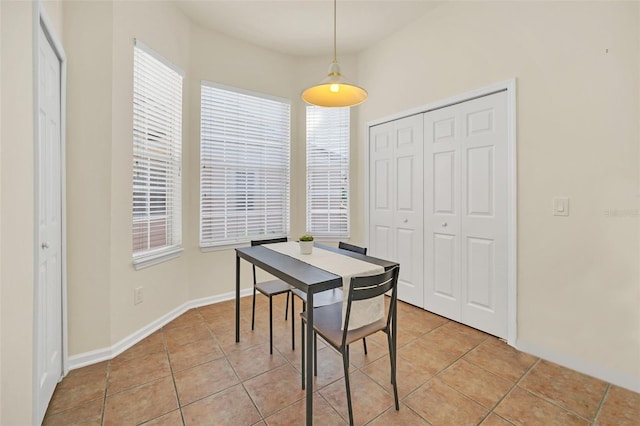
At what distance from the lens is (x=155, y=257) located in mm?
2598

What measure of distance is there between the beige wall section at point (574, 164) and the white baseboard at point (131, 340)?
3203 millimetres

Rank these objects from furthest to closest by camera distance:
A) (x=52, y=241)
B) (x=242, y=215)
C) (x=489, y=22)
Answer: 1. (x=242, y=215)
2. (x=489, y=22)
3. (x=52, y=241)

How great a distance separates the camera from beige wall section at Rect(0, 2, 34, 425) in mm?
1110

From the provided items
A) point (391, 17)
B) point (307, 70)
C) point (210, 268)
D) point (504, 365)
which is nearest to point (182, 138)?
point (210, 268)

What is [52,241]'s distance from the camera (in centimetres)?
175

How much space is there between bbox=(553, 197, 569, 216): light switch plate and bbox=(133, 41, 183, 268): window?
3.41 meters

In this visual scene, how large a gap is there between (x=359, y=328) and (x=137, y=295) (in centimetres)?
199

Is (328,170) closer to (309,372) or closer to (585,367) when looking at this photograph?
(309,372)

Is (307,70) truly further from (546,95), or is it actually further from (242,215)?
(546,95)

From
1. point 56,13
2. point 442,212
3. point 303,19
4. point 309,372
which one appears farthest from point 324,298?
point 303,19

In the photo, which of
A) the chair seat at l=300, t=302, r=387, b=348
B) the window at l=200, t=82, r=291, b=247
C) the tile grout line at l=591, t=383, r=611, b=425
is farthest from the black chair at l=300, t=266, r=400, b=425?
the window at l=200, t=82, r=291, b=247

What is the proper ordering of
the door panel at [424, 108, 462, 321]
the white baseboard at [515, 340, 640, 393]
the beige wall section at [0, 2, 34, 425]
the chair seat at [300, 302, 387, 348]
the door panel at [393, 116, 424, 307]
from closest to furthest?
the beige wall section at [0, 2, 34, 425] → the chair seat at [300, 302, 387, 348] → the white baseboard at [515, 340, 640, 393] → the door panel at [424, 108, 462, 321] → the door panel at [393, 116, 424, 307]

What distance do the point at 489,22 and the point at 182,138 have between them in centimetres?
318

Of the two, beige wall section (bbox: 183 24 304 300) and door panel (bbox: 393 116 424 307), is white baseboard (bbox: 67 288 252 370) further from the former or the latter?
door panel (bbox: 393 116 424 307)
